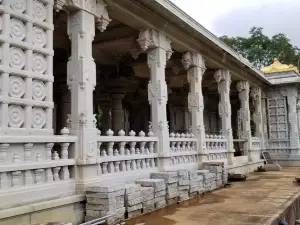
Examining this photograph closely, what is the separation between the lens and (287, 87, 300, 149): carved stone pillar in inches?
696

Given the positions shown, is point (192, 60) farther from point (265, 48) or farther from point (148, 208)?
point (265, 48)

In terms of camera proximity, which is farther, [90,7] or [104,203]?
[90,7]

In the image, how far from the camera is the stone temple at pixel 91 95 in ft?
16.1

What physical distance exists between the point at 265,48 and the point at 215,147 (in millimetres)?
26296

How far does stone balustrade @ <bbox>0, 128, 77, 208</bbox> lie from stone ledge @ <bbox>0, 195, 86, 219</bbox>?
0.36 feet

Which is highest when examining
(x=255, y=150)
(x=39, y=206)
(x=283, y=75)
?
(x=283, y=75)

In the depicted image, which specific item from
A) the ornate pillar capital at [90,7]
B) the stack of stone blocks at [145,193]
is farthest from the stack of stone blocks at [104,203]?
the ornate pillar capital at [90,7]

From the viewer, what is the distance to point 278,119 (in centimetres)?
1823

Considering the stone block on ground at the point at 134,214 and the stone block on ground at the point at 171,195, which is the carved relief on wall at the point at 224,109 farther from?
the stone block on ground at the point at 134,214

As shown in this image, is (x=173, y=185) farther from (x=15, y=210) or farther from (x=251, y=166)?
(x=251, y=166)

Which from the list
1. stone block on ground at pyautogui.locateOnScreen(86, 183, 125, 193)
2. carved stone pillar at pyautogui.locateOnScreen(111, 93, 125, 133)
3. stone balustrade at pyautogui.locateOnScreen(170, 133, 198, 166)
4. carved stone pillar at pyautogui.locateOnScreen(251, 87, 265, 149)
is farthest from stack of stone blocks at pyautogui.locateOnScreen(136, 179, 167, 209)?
carved stone pillar at pyautogui.locateOnScreen(251, 87, 265, 149)

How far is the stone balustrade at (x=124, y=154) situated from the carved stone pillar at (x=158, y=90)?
21 centimetres

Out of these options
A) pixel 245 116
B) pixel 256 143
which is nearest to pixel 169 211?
pixel 245 116

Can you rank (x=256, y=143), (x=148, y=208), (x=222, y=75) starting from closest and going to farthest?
(x=148, y=208), (x=222, y=75), (x=256, y=143)
